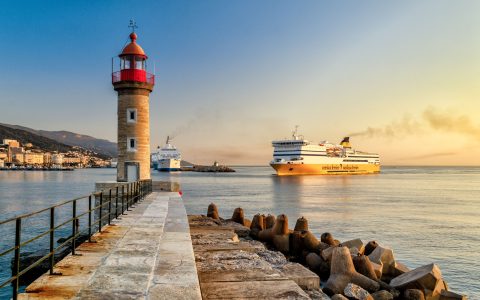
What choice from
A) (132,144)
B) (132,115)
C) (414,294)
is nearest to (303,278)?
(414,294)

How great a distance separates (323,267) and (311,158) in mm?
83447

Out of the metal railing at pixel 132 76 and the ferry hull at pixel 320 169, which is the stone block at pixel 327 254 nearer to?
the metal railing at pixel 132 76

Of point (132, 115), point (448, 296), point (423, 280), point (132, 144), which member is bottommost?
point (448, 296)

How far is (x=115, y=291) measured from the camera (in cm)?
450

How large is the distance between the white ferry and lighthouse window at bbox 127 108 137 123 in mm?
69646

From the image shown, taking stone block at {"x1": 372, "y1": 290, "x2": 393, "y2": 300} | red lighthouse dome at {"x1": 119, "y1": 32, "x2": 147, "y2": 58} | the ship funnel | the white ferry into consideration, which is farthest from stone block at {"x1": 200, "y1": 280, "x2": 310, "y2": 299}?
the ship funnel

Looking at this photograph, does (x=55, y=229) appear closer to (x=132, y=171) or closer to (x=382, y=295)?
(x=382, y=295)

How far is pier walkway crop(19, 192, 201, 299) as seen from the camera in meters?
4.51

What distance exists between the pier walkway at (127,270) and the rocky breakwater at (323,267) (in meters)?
0.53

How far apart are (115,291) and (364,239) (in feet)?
48.5

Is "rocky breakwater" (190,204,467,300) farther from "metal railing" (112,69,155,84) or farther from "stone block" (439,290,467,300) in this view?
"metal railing" (112,69,155,84)

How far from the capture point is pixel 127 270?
5.38 meters

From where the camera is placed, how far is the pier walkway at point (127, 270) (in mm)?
4512

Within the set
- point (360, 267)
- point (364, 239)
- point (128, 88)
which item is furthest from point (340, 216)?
point (360, 267)
